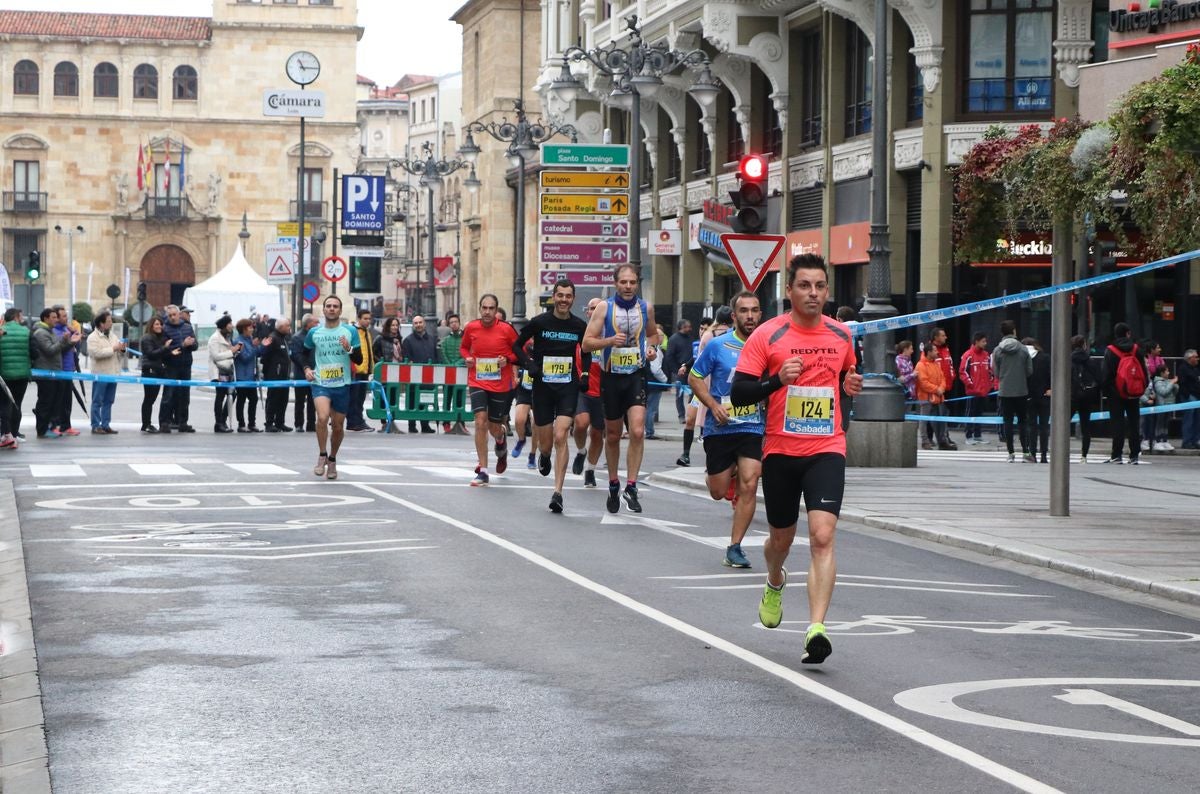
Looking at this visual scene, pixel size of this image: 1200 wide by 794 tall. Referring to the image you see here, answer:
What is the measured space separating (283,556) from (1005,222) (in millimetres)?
8337

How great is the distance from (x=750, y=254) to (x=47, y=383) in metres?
12.3

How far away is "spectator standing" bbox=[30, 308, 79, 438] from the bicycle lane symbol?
21.7m

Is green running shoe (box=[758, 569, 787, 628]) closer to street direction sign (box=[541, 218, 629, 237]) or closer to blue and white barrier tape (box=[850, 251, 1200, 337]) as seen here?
blue and white barrier tape (box=[850, 251, 1200, 337])

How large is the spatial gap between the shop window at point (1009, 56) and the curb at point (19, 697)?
2173cm

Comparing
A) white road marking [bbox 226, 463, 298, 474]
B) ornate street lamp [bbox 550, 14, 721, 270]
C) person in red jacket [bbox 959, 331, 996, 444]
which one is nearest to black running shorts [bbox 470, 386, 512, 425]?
white road marking [bbox 226, 463, 298, 474]

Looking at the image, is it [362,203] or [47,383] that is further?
[362,203]

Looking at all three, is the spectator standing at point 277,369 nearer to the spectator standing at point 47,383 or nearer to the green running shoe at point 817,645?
the spectator standing at point 47,383

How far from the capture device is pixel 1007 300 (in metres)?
15.7

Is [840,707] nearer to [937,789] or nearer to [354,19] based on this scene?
[937,789]

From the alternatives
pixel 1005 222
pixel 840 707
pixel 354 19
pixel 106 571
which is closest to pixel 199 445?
pixel 1005 222

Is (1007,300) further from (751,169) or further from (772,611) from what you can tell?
(772,611)

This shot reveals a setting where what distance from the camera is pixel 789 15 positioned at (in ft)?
120

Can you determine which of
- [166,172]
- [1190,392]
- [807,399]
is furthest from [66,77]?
[807,399]

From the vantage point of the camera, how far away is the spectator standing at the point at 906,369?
2906 cm
